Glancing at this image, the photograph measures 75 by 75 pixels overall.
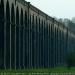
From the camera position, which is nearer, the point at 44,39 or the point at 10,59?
the point at 10,59

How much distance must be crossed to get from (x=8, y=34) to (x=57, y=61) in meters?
37.2

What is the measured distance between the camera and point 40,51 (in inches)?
2589

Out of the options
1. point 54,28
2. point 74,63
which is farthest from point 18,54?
point 54,28

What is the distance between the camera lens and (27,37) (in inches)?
2195

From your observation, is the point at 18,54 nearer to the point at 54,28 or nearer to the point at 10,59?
the point at 10,59

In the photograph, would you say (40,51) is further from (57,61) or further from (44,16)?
(57,61)

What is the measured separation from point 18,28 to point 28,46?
681 centimetres

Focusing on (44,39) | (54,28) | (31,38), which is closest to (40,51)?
(44,39)

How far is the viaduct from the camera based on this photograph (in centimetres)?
4438

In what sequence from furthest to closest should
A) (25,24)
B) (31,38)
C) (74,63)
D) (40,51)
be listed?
1. (74,63)
2. (40,51)
3. (31,38)
4. (25,24)

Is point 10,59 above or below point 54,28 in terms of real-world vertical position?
below

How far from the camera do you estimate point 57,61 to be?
82.0 meters

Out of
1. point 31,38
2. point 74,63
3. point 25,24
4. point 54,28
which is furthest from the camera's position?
point 54,28

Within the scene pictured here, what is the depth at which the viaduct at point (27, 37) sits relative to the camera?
4438 cm
